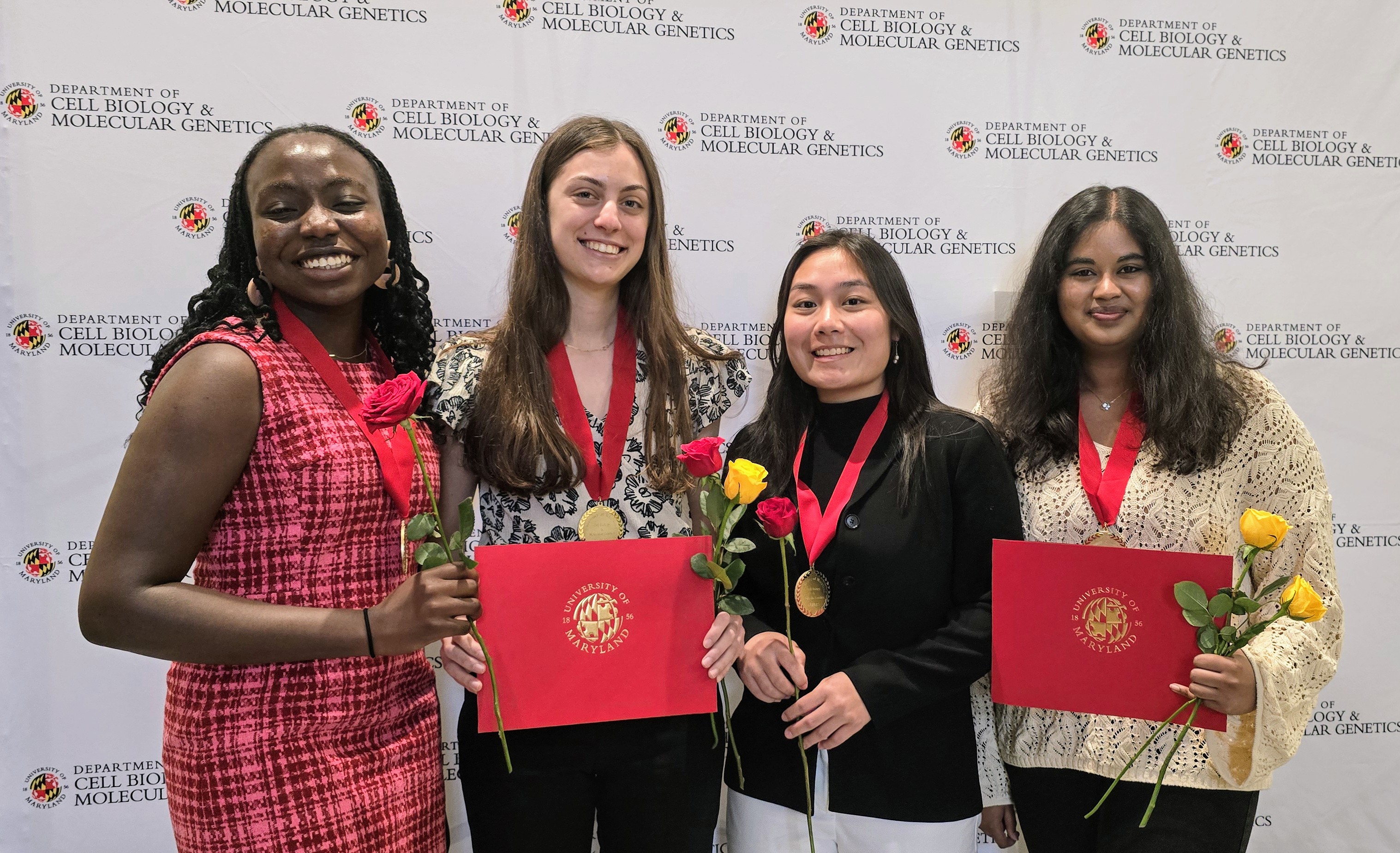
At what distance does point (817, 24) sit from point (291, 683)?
2.39m

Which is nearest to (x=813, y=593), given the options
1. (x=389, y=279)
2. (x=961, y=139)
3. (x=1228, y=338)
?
(x=389, y=279)

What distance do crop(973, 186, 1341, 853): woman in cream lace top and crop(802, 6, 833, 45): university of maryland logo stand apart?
0.99 m

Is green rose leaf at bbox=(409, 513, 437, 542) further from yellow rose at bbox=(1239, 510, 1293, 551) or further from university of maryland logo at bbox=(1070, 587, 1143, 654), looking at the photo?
yellow rose at bbox=(1239, 510, 1293, 551)

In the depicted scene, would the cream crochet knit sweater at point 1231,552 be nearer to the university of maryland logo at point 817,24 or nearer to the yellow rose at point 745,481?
the yellow rose at point 745,481

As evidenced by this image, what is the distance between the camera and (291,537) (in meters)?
1.65

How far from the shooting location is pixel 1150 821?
1963mm

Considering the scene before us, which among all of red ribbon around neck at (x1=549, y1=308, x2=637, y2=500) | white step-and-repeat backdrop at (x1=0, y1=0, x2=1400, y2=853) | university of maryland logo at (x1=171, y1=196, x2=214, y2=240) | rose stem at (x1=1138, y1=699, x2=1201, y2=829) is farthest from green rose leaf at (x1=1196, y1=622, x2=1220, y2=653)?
university of maryland logo at (x1=171, y1=196, x2=214, y2=240)

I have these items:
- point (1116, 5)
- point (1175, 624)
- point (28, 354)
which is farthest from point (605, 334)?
point (1116, 5)

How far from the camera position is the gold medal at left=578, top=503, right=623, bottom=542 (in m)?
1.91

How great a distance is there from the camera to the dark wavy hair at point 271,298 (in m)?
1.74

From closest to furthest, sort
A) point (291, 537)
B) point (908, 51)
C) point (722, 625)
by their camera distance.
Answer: point (291, 537)
point (722, 625)
point (908, 51)

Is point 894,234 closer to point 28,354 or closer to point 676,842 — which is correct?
point 676,842

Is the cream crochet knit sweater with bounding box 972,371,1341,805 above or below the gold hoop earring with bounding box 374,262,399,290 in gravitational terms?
below

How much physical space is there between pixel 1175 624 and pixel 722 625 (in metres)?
0.90
